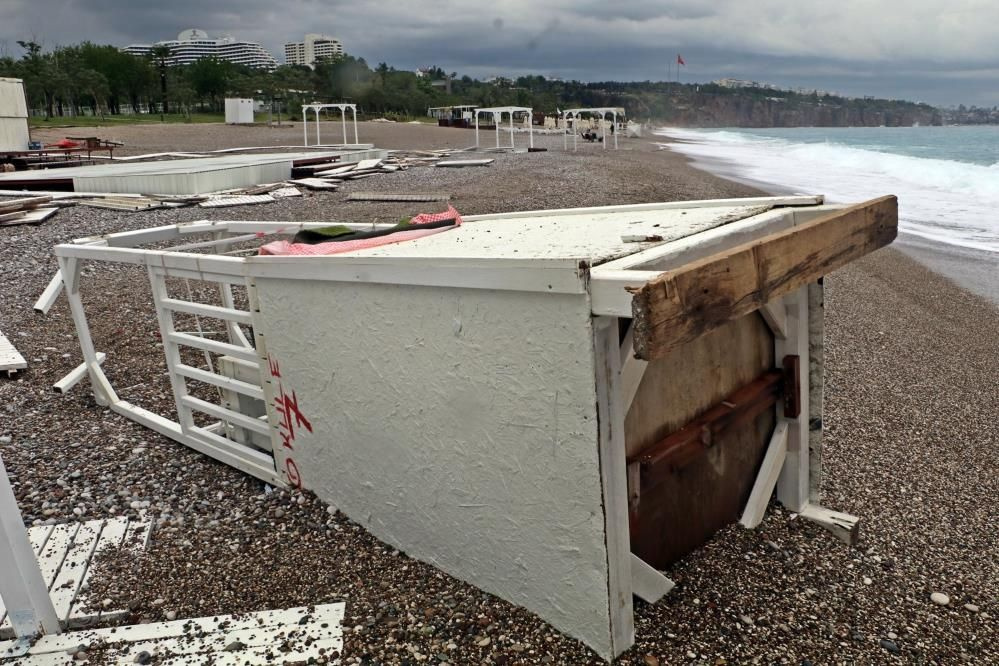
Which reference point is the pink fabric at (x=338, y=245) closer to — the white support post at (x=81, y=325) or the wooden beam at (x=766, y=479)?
the wooden beam at (x=766, y=479)

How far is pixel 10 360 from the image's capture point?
586 centimetres

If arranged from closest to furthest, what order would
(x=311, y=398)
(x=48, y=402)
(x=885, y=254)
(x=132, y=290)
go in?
(x=311, y=398) < (x=48, y=402) < (x=132, y=290) < (x=885, y=254)

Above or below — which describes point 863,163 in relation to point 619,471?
above

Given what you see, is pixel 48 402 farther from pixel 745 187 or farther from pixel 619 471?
pixel 745 187

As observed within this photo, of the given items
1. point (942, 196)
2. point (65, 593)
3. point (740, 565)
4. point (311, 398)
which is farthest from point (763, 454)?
point (942, 196)

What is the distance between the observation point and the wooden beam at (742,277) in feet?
6.39

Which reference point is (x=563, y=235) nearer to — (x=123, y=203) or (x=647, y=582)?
(x=647, y=582)

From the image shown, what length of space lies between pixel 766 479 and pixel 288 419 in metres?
2.27

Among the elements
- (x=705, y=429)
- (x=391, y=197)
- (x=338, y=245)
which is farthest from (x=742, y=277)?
(x=391, y=197)

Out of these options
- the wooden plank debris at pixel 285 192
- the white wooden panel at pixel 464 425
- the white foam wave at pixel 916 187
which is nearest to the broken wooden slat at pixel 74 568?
the white wooden panel at pixel 464 425

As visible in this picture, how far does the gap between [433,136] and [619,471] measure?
51.1 metres

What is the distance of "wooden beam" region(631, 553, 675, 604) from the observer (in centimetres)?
271

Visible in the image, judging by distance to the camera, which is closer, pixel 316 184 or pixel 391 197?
pixel 391 197

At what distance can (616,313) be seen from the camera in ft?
6.84
